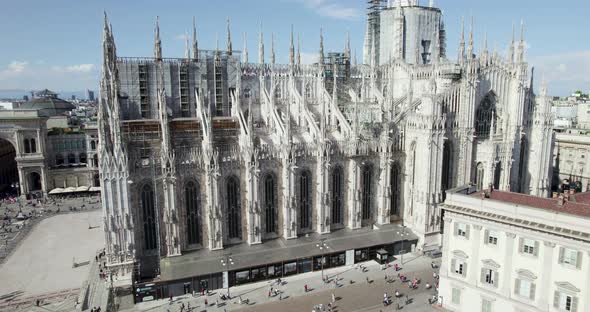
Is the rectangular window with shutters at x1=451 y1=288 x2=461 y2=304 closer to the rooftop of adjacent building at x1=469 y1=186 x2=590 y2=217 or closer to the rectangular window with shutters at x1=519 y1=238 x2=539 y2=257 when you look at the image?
the rectangular window with shutters at x1=519 y1=238 x2=539 y2=257

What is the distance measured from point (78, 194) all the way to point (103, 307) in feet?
204

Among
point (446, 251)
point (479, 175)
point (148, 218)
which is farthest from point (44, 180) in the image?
point (479, 175)

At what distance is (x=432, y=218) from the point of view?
2383 inches

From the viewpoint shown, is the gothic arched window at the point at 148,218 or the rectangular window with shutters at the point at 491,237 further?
the gothic arched window at the point at 148,218

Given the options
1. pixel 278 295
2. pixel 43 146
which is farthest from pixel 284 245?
pixel 43 146

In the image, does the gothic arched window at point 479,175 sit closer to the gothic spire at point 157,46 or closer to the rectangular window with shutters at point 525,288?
the rectangular window with shutters at point 525,288

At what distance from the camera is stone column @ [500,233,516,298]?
130ft

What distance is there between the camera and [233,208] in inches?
2167

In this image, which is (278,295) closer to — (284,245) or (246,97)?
(284,245)

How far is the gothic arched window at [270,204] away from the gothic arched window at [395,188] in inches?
739

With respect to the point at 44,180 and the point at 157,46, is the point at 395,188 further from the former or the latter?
the point at 44,180

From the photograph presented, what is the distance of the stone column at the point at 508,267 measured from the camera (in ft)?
130

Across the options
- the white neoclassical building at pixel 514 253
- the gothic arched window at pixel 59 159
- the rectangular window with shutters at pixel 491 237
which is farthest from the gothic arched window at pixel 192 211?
the gothic arched window at pixel 59 159

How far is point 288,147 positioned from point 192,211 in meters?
14.8
